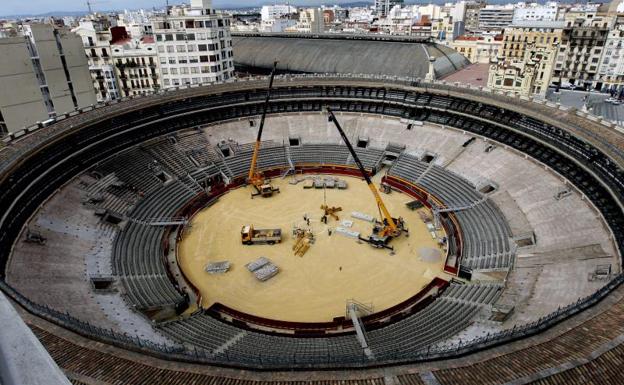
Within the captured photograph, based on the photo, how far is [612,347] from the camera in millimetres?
19734

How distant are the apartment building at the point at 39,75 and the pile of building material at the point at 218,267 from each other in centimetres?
4184

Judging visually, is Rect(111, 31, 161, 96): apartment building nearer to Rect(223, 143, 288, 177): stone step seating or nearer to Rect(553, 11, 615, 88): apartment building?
Rect(223, 143, 288, 177): stone step seating

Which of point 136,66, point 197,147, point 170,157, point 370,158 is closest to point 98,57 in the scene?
point 136,66

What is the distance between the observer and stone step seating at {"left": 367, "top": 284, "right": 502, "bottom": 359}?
91.8 feet

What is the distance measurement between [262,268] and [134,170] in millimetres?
24262

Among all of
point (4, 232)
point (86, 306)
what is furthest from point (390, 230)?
point (4, 232)

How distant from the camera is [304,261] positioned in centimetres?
4003

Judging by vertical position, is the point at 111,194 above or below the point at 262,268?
above

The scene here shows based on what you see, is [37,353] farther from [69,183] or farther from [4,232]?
[69,183]

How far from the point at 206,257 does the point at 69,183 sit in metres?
18.5

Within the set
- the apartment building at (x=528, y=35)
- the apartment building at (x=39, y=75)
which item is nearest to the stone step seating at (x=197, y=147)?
the apartment building at (x=39, y=75)

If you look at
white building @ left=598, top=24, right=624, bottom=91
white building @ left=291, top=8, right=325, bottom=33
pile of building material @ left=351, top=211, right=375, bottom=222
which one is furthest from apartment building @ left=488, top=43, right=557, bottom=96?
white building @ left=291, top=8, right=325, bottom=33

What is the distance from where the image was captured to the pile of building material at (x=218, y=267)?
38.8 meters

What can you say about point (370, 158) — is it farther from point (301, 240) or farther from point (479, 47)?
point (479, 47)
